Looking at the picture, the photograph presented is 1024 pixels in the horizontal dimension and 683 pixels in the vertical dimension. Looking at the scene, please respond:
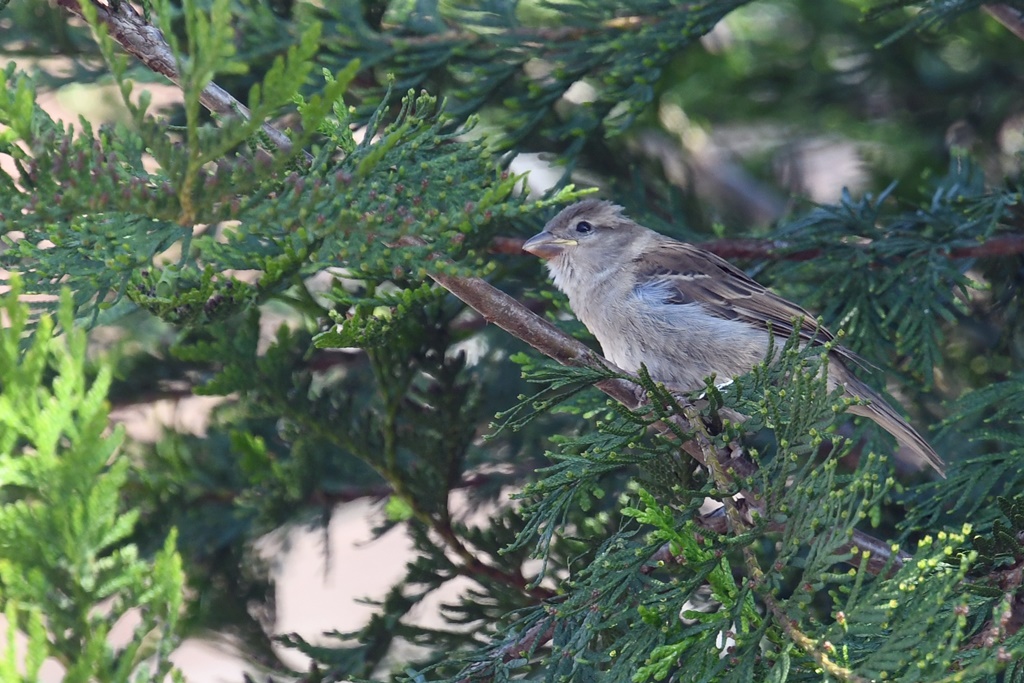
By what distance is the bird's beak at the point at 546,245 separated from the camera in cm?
335

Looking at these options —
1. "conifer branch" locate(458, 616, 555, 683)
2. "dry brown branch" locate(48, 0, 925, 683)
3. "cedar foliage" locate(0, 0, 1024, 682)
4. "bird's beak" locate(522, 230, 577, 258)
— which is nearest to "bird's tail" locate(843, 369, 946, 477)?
"cedar foliage" locate(0, 0, 1024, 682)

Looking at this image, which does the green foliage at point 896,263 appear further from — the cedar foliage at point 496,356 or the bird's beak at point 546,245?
the bird's beak at point 546,245

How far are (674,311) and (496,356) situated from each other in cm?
80

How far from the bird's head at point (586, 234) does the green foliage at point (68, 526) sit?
6.66 ft

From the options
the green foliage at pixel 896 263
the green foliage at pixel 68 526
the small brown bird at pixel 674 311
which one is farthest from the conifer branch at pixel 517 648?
the small brown bird at pixel 674 311

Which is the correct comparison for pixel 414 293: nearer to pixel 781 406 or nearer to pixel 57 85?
pixel 781 406

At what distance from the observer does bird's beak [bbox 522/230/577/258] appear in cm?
335

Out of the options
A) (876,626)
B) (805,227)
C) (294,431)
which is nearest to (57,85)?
(294,431)

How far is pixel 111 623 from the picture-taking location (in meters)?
1.50

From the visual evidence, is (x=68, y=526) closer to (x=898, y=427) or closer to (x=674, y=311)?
(x=898, y=427)

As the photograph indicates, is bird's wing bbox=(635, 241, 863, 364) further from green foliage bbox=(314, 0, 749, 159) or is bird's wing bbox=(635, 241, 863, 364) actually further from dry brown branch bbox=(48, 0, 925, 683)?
dry brown branch bbox=(48, 0, 925, 683)

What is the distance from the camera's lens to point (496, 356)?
406cm

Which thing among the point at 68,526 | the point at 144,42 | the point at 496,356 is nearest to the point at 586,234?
the point at 496,356

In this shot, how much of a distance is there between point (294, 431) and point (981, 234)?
2077 mm
